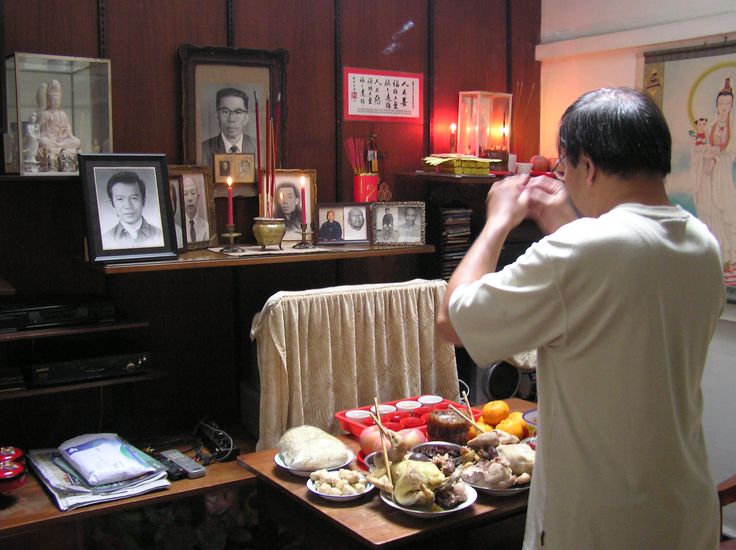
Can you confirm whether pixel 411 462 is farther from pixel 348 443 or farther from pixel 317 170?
pixel 317 170

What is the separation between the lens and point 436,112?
3854mm

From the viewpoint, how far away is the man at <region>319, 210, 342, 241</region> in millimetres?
3369

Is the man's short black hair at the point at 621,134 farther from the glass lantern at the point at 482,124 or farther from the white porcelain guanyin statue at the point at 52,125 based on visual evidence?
the glass lantern at the point at 482,124

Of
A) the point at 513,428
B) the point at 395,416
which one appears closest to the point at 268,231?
the point at 395,416

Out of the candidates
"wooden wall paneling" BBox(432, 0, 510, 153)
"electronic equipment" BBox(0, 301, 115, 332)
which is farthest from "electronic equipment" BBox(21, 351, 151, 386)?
"wooden wall paneling" BBox(432, 0, 510, 153)

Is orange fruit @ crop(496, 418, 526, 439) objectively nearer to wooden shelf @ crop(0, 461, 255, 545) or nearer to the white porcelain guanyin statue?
wooden shelf @ crop(0, 461, 255, 545)

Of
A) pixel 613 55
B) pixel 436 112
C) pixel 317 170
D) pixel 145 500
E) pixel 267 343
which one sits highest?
pixel 613 55

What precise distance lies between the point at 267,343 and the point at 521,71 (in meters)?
2.06

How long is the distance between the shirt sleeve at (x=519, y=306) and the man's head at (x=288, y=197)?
1.94 metres

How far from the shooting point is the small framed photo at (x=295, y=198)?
339cm

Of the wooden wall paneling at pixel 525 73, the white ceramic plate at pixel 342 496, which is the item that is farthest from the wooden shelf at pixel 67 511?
the wooden wall paneling at pixel 525 73

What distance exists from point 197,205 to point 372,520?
1.57m

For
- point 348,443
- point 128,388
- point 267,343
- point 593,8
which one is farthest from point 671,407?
point 593,8

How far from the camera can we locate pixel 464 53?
12.9 ft
